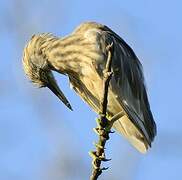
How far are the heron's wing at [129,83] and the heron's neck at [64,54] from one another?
264mm

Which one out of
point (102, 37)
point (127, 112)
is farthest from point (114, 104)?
point (102, 37)

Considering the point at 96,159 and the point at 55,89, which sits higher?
the point at 55,89

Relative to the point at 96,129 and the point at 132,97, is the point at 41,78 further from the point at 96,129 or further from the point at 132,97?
the point at 96,129

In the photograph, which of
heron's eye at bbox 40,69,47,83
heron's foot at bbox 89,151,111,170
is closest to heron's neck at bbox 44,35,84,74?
heron's eye at bbox 40,69,47,83

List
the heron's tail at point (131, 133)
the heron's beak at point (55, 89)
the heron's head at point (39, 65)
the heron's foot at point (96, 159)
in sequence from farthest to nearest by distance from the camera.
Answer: the heron's head at point (39, 65) < the heron's beak at point (55, 89) < the heron's tail at point (131, 133) < the heron's foot at point (96, 159)

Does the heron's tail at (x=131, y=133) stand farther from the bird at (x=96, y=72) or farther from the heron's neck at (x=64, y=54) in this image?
the heron's neck at (x=64, y=54)

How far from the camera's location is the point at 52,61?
5414mm

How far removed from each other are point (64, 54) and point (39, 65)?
0.24 metres

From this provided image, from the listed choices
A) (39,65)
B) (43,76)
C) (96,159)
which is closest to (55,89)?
(43,76)

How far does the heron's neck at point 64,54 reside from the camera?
5.17 metres

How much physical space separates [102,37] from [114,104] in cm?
→ 57

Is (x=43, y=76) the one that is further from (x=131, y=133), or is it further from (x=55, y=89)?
(x=131, y=133)

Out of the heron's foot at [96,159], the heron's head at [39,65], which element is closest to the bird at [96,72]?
the heron's head at [39,65]

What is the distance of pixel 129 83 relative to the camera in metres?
5.47
